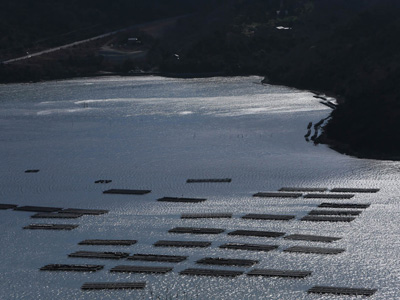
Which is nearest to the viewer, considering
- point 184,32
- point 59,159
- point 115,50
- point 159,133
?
point 59,159

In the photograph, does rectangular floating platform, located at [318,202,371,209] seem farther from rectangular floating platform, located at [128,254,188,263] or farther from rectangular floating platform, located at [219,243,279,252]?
rectangular floating platform, located at [128,254,188,263]

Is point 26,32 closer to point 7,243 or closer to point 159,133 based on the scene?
point 159,133

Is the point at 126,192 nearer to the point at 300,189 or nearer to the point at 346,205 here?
the point at 300,189

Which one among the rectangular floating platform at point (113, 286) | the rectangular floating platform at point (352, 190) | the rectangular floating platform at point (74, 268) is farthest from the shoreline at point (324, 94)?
the rectangular floating platform at point (113, 286)

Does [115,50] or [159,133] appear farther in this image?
[115,50]

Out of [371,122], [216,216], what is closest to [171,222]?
[216,216]

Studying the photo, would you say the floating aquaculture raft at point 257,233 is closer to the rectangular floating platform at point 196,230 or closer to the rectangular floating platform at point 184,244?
the rectangular floating platform at point 196,230

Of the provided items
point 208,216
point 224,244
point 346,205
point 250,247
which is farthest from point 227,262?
point 346,205
